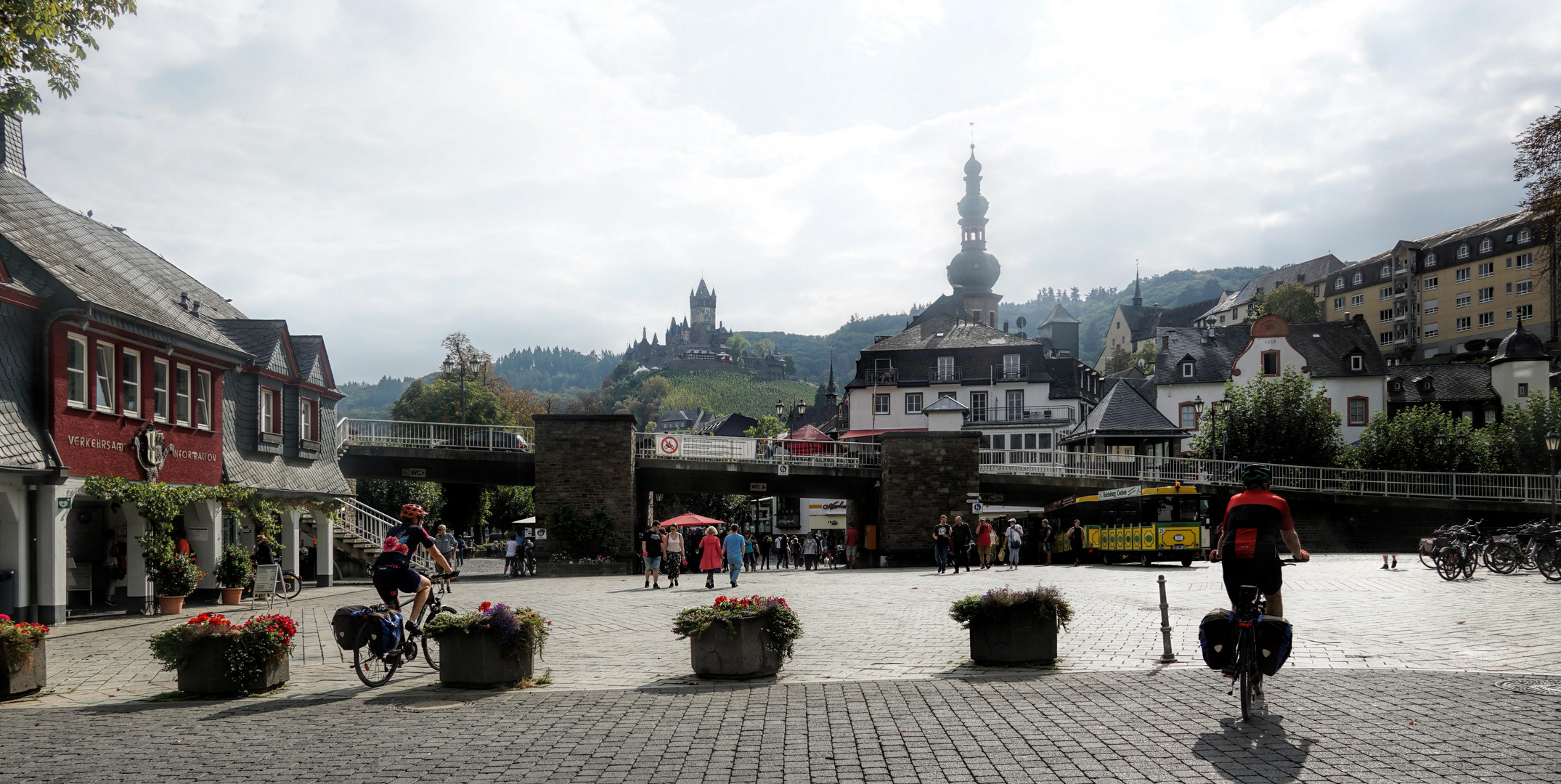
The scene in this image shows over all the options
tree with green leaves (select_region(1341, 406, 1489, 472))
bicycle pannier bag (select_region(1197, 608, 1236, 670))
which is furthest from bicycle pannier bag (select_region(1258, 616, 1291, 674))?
tree with green leaves (select_region(1341, 406, 1489, 472))

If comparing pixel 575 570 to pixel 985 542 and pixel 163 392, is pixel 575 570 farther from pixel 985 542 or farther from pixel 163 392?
pixel 163 392

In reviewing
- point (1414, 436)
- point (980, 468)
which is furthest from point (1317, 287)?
point (980, 468)

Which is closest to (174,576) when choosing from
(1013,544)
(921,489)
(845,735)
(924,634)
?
(924,634)

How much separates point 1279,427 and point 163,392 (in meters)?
46.2

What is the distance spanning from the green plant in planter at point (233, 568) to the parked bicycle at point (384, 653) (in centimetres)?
1300

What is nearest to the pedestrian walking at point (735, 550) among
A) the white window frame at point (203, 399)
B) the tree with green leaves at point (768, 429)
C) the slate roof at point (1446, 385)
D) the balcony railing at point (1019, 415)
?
the white window frame at point (203, 399)

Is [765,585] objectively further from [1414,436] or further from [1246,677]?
[1414,436]

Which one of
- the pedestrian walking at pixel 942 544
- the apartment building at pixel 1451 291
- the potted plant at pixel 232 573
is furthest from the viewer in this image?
the apartment building at pixel 1451 291

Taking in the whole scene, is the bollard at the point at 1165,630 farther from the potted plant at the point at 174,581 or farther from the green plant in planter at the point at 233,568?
the green plant in planter at the point at 233,568

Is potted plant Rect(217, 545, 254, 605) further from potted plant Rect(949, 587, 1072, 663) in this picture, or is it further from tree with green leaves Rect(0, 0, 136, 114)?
potted plant Rect(949, 587, 1072, 663)

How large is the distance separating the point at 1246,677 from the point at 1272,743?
0.86 metres

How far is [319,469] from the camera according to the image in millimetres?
31078

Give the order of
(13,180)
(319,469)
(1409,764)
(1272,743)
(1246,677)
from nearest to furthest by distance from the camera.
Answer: (1409,764) → (1272,743) → (1246,677) → (13,180) → (319,469)

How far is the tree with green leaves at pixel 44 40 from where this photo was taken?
13.6m
